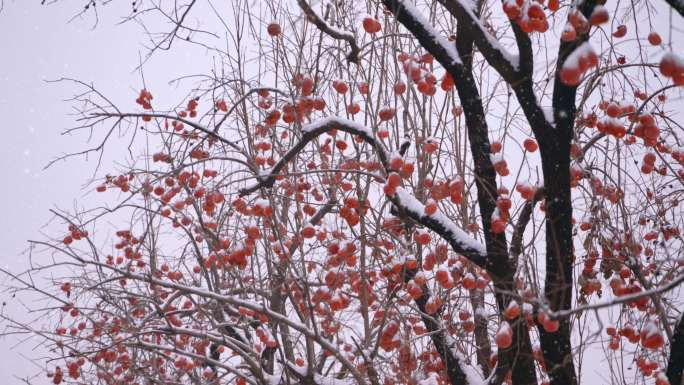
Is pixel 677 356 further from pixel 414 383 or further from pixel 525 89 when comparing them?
pixel 525 89

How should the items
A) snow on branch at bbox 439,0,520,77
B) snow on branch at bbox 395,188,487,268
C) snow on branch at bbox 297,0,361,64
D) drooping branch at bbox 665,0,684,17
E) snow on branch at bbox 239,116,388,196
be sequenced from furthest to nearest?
1. snow on branch at bbox 239,116,388,196
2. snow on branch at bbox 395,188,487,268
3. snow on branch at bbox 439,0,520,77
4. snow on branch at bbox 297,0,361,64
5. drooping branch at bbox 665,0,684,17

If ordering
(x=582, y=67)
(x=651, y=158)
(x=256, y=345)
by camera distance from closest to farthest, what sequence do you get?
(x=582, y=67), (x=651, y=158), (x=256, y=345)

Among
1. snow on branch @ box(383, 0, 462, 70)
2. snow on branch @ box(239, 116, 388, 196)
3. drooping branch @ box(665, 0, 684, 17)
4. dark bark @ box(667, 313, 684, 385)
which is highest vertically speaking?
snow on branch @ box(383, 0, 462, 70)

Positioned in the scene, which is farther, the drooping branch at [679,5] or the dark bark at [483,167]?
the dark bark at [483,167]

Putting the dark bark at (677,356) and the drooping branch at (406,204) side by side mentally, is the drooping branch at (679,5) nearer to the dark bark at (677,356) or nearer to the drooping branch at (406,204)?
the drooping branch at (406,204)

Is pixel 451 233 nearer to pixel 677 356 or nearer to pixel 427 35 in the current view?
pixel 427 35

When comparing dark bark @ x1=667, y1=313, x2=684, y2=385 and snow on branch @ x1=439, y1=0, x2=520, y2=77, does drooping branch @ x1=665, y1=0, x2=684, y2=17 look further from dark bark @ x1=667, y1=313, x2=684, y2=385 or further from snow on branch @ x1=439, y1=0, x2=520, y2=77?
dark bark @ x1=667, y1=313, x2=684, y2=385

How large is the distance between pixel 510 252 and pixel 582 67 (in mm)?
1583

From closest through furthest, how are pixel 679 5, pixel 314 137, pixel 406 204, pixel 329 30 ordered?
pixel 679 5
pixel 329 30
pixel 406 204
pixel 314 137

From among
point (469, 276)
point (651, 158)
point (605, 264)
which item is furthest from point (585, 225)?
point (469, 276)

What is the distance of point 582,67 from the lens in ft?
6.84

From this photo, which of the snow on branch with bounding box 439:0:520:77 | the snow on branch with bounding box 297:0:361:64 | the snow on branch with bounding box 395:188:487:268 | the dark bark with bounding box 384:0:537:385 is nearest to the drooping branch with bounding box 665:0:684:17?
the snow on branch with bounding box 439:0:520:77

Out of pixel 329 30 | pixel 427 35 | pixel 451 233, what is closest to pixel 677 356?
pixel 451 233

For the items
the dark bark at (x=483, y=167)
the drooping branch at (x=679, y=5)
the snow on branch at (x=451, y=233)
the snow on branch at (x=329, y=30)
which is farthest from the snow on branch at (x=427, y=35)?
the drooping branch at (x=679, y=5)
